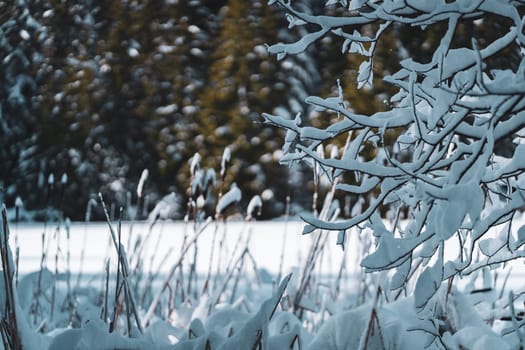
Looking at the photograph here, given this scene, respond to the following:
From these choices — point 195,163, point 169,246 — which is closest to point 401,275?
point 195,163

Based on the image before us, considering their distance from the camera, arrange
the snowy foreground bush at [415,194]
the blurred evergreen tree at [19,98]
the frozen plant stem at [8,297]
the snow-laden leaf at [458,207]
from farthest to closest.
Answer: the blurred evergreen tree at [19,98], the frozen plant stem at [8,297], the snowy foreground bush at [415,194], the snow-laden leaf at [458,207]

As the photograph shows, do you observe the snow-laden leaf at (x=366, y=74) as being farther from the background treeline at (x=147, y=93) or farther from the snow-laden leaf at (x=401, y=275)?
the background treeline at (x=147, y=93)

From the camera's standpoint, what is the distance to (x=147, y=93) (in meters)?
6.27

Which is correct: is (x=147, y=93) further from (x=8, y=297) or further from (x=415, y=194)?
(x=415, y=194)

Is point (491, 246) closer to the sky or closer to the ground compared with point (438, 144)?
closer to the ground

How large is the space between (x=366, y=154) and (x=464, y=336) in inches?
184

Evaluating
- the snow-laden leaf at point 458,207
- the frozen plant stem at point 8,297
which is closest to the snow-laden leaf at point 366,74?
the snow-laden leaf at point 458,207

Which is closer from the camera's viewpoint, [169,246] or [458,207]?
[458,207]

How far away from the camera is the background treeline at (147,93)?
6.14 m

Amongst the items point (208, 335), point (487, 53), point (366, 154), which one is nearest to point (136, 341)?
point (208, 335)

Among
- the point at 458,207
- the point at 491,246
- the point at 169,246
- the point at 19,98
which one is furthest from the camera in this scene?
the point at 19,98

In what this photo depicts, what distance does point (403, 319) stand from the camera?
58.7 inches

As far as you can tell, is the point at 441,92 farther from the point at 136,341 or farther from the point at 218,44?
the point at 218,44

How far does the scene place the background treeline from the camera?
6141mm
